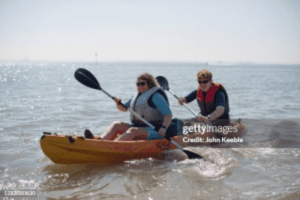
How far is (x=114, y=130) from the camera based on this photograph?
4625 mm

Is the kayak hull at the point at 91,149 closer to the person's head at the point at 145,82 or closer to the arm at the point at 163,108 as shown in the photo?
the arm at the point at 163,108

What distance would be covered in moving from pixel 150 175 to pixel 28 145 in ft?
9.49

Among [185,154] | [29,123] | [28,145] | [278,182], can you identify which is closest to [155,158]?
[185,154]

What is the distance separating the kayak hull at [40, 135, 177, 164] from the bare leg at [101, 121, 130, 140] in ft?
1.11

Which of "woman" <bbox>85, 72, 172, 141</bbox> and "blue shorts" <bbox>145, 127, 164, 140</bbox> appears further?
"blue shorts" <bbox>145, 127, 164, 140</bbox>

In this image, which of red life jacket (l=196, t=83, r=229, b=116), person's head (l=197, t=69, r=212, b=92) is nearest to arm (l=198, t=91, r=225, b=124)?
red life jacket (l=196, t=83, r=229, b=116)

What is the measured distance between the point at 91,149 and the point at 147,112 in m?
1.11

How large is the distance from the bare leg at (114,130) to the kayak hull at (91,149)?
338mm

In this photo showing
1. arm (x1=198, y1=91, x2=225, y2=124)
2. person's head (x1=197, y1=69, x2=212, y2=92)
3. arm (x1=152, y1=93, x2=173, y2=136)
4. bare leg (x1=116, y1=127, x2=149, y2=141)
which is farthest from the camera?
person's head (x1=197, y1=69, x2=212, y2=92)

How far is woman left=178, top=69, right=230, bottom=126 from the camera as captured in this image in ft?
16.1

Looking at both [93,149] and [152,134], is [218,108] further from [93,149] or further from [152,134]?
[93,149]

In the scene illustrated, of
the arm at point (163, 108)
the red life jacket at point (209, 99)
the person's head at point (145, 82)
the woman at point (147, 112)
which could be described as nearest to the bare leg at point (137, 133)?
the woman at point (147, 112)

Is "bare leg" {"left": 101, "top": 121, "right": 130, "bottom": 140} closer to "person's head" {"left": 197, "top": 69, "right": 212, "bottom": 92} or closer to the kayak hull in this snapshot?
the kayak hull

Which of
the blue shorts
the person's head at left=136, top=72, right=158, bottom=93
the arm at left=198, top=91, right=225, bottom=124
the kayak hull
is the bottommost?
the kayak hull
